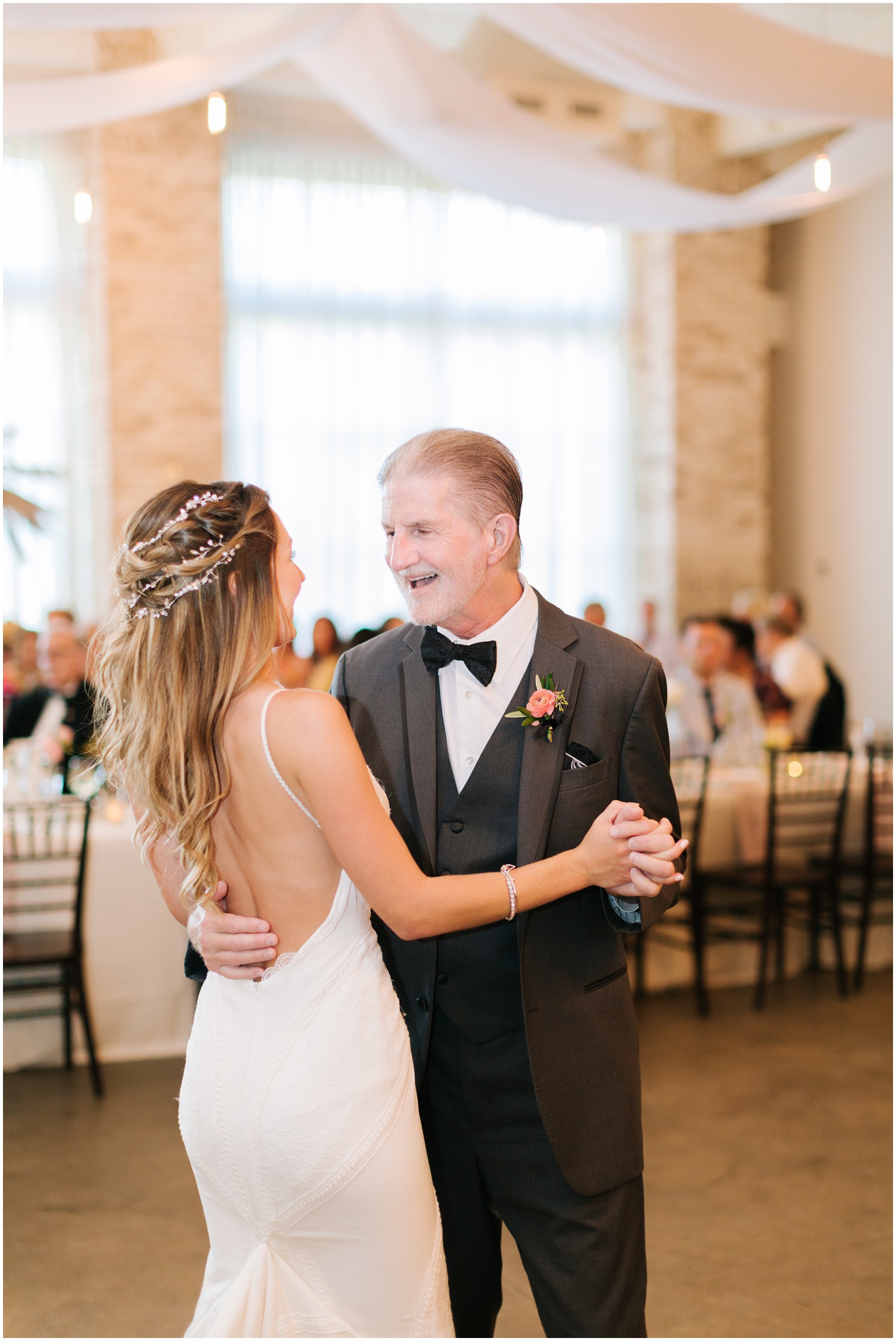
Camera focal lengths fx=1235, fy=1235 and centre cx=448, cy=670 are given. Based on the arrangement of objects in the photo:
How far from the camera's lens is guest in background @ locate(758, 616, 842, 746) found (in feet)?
25.3

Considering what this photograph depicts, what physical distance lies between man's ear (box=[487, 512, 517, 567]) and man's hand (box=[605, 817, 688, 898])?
0.49 metres

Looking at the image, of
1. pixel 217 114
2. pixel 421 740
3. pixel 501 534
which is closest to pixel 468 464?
pixel 501 534

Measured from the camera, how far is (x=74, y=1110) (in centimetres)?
415

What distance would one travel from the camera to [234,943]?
170 centimetres

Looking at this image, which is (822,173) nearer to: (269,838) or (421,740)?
(421,740)

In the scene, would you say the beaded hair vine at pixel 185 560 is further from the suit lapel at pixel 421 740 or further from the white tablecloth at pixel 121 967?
the white tablecloth at pixel 121 967

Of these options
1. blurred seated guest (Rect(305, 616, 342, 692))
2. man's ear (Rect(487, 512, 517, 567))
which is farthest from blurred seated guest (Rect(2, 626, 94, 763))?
man's ear (Rect(487, 512, 517, 567))

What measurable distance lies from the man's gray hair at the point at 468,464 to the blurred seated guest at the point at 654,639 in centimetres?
695

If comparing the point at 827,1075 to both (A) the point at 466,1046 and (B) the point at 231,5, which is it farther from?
(B) the point at 231,5

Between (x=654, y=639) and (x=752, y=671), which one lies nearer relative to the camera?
(x=752, y=671)

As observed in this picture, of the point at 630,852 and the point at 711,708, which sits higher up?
the point at 630,852

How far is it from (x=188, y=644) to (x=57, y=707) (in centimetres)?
452

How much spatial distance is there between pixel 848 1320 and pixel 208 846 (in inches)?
81.5

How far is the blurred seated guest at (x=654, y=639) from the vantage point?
9.06 meters
